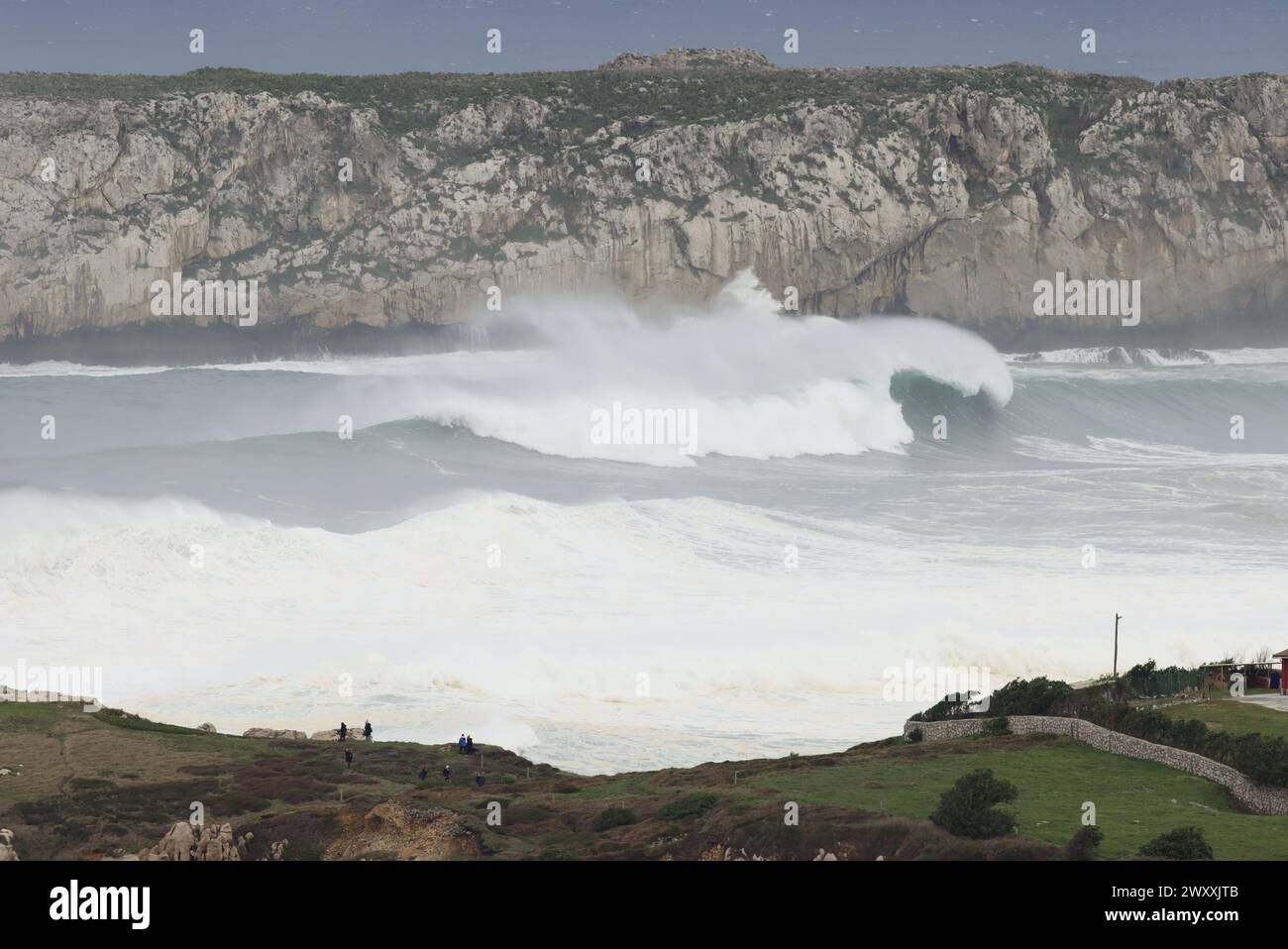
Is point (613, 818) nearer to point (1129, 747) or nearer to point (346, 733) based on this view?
point (346, 733)

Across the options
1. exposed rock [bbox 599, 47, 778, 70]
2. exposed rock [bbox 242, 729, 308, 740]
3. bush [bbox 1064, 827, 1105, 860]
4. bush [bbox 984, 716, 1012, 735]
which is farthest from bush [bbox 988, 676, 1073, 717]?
exposed rock [bbox 599, 47, 778, 70]

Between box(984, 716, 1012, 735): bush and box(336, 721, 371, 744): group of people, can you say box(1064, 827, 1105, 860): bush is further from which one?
box(336, 721, 371, 744): group of people

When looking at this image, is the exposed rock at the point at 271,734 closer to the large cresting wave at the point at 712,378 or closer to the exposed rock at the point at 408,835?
the exposed rock at the point at 408,835

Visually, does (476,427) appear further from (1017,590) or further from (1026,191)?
(1026,191)

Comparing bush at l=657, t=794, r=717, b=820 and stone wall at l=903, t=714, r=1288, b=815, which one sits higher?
stone wall at l=903, t=714, r=1288, b=815

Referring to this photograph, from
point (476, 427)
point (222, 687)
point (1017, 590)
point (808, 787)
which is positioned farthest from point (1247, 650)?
point (476, 427)
